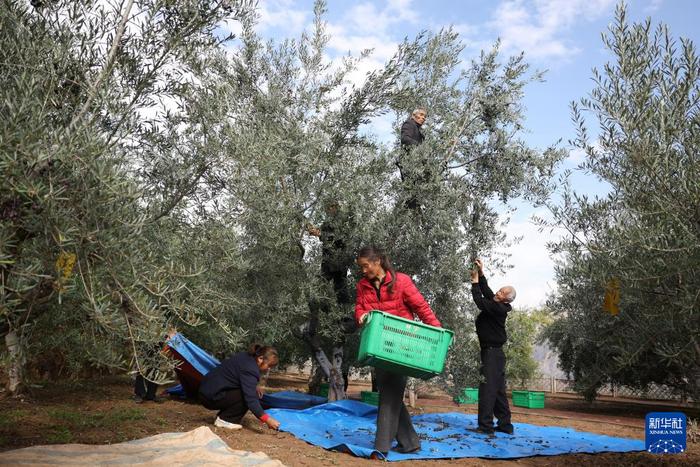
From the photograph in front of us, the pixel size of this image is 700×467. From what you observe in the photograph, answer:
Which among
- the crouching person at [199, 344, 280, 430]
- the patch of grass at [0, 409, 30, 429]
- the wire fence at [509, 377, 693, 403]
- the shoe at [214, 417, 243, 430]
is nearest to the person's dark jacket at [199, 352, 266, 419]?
the crouching person at [199, 344, 280, 430]

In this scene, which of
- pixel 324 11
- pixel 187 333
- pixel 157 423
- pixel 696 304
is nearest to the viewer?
pixel 696 304

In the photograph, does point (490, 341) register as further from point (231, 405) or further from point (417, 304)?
point (231, 405)

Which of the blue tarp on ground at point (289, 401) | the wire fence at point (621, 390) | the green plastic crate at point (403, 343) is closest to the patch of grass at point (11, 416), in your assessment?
the blue tarp on ground at point (289, 401)

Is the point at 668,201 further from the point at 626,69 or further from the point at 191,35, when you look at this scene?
the point at 191,35

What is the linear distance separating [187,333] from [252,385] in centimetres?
590

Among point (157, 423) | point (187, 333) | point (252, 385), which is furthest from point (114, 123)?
point (187, 333)

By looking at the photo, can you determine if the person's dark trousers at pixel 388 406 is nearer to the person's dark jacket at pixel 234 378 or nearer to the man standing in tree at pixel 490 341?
the person's dark jacket at pixel 234 378

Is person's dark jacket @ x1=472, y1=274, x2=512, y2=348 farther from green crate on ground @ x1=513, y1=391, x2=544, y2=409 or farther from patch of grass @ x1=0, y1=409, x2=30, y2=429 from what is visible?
green crate on ground @ x1=513, y1=391, x2=544, y2=409

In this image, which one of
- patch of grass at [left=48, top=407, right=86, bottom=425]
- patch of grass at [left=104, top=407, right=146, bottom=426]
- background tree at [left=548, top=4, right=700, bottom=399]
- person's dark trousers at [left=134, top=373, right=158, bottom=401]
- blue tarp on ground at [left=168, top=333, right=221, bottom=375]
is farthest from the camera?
person's dark trousers at [left=134, top=373, right=158, bottom=401]

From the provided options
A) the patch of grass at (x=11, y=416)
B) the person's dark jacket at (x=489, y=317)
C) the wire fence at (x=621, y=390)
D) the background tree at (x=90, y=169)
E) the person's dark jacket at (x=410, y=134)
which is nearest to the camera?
the background tree at (x=90, y=169)

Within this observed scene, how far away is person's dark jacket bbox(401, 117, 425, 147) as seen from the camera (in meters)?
9.39

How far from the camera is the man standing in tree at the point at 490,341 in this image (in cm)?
881

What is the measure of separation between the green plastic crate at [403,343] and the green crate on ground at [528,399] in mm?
10442

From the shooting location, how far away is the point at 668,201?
5629 mm
